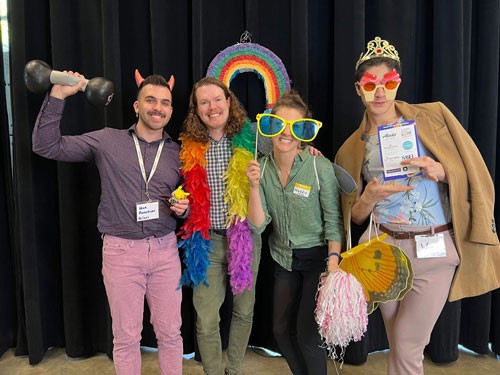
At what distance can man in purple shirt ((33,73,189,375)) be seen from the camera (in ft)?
5.48

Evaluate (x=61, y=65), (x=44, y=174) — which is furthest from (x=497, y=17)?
(x=44, y=174)

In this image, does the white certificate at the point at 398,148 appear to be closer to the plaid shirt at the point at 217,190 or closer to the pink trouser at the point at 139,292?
the plaid shirt at the point at 217,190

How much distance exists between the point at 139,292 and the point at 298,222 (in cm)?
76

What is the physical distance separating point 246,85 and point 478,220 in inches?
52.4

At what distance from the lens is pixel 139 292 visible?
1718 mm

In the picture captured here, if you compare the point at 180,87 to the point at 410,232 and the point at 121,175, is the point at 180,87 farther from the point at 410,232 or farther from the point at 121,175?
the point at 410,232

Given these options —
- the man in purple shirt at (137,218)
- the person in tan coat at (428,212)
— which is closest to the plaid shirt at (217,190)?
the man in purple shirt at (137,218)

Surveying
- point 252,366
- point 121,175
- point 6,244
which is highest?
point 121,175

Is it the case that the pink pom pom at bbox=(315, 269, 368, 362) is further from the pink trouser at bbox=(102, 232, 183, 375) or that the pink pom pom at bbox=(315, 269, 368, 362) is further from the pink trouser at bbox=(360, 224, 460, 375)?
the pink trouser at bbox=(102, 232, 183, 375)

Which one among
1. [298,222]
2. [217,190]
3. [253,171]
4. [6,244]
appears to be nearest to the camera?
[253,171]

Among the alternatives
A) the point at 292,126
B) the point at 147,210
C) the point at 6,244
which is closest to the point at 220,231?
the point at 147,210

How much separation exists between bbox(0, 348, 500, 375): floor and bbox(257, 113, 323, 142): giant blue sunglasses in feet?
4.42

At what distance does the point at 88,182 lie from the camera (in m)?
2.19

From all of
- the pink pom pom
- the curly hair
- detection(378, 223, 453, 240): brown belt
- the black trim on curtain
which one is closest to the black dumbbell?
the curly hair
